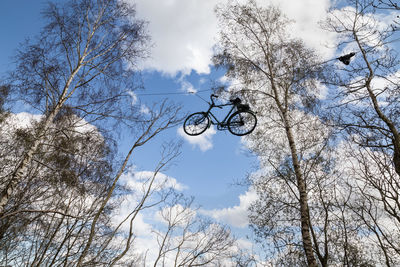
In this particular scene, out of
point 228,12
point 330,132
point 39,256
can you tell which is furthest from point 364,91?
point 39,256

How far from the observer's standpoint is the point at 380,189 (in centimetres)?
818

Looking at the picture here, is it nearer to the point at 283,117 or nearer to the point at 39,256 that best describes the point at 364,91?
the point at 283,117

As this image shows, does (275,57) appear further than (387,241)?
Yes

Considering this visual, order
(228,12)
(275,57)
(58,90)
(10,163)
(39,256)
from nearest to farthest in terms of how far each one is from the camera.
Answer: (58,90) < (39,256) < (10,163) < (275,57) < (228,12)

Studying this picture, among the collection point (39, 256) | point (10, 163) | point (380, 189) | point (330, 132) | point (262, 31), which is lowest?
point (39, 256)

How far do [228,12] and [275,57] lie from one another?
3.07 meters

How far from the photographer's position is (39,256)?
7.42 meters

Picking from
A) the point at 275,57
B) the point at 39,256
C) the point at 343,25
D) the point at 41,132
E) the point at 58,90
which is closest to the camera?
the point at 41,132

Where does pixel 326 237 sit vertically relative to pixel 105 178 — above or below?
below

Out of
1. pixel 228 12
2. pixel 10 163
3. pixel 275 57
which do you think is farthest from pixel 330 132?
pixel 10 163

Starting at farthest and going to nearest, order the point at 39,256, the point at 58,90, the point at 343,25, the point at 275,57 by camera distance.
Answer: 1. the point at 275,57
2. the point at 343,25
3. the point at 39,256
4. the point at 58,90

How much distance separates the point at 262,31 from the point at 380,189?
24.8ft

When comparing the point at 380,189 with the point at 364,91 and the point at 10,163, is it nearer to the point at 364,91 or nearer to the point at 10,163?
the point at 364,91

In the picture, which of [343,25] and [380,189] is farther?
[343,25]
